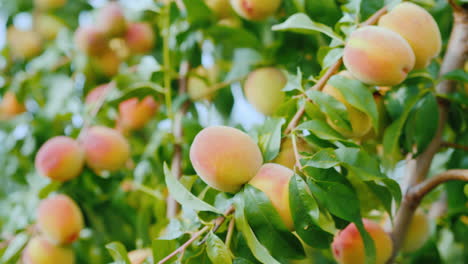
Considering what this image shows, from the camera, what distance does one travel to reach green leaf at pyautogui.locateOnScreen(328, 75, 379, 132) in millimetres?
580

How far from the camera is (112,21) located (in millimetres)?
1148

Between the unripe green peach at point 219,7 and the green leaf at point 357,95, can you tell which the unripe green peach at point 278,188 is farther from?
the unripe green peach at point 219,7

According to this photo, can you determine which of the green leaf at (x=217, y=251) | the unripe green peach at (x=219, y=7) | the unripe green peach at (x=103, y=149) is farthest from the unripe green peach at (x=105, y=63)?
the green leaf at (x=217, y=251)

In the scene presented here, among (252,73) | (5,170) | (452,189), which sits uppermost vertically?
(252,73)

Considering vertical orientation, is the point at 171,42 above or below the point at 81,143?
above

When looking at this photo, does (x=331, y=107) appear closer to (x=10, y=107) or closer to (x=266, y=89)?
(x=266, y=89)

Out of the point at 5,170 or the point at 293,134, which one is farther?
the point at 5,170

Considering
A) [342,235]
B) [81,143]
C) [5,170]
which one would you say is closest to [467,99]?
[342,235]

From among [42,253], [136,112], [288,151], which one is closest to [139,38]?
[136,112]

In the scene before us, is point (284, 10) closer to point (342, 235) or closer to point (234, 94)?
point (234, 94)

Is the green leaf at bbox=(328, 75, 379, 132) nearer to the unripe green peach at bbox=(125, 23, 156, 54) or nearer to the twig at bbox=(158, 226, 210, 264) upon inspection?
the twig at bbox=(158, 226, 210, 264)

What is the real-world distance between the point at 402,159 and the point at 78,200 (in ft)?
1.92

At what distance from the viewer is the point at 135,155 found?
3.79 ft

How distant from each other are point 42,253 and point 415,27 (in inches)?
27.4
